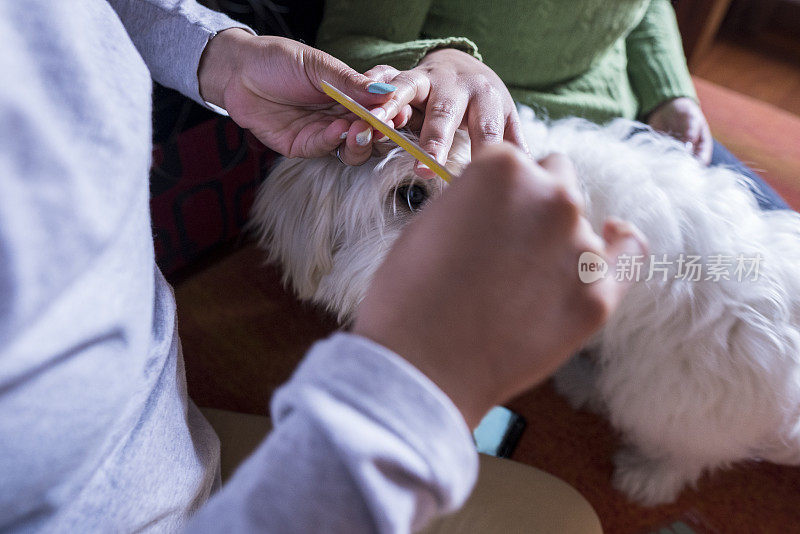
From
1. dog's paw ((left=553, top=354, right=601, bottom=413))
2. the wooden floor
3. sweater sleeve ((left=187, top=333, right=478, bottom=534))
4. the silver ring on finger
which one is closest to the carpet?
dog's paw ((left=553, top=354, right=601, bottom=413))

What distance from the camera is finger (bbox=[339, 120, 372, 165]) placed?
62 cm

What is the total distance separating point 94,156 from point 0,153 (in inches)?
2.1

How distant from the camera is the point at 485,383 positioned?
307mm

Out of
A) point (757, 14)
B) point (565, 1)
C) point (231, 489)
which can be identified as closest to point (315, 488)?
point (231, 489)

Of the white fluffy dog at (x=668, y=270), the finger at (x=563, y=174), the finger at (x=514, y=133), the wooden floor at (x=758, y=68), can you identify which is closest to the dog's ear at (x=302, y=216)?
the white fluffy dog at (x=668, y=270)

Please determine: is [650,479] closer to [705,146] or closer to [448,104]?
[705,146]

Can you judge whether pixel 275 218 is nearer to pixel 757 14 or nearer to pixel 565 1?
pixel 565 1

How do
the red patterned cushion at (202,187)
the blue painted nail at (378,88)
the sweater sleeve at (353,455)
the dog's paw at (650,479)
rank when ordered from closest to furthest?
the sweater sleeve at (353,455) → the blue painted nail at (378,88) → the red patterned cushion at (202,187) → the dog's paw at (650,479)

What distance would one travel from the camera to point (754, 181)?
2.96ft

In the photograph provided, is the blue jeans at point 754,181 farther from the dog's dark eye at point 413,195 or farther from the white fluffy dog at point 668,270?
the dog's dark eye at point 413,195

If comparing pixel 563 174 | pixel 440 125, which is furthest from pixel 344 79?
pixel 563 174

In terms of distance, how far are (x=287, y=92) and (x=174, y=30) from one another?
15cm

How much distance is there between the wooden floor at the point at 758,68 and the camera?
1.71 metres

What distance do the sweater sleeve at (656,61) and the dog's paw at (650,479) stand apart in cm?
66
